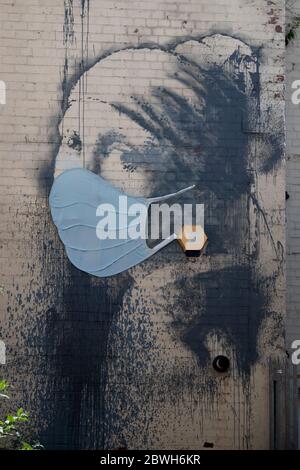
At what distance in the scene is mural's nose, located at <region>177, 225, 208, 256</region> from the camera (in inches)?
462

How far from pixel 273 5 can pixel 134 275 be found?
13.4 ft

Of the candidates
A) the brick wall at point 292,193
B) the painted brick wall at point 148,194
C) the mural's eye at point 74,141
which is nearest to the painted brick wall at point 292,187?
the brick wall at point 292,193

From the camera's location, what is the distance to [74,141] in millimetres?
11812

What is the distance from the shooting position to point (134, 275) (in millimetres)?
11672

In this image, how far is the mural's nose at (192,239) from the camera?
38.5ft

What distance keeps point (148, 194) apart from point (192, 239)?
814mm

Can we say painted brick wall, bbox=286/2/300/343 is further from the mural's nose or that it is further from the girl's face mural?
the mural's nose

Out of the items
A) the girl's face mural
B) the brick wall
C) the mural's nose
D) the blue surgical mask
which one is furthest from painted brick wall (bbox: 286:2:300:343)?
the blue surgical mask

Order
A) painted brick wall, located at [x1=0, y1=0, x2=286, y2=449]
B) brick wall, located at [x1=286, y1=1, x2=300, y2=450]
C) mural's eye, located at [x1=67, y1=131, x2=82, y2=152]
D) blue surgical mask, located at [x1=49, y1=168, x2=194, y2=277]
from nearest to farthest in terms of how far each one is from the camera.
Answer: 1. painted brick wall, located at [x1=0, y1=0, x2=286, y2=449]
2. blue surgical mask, located at [x1=49, y1=168, x2=194, y2=277]
3. mural's eye, located at [x1=67, y1=131, x2=82, y2=152]
4. brick wall, located at [x1=286, y1=1, x2=300, y2=450]

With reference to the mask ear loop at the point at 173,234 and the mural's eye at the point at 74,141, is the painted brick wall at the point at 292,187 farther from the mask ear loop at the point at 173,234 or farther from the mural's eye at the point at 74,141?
the mural's eye at the point at 74,141

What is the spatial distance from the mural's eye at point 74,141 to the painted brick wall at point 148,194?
0.10 ft

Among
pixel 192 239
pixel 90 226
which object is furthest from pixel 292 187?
pixel 90 226

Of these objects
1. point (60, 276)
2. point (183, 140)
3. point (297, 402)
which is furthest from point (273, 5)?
point (297, 402)

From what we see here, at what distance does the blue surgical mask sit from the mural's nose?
126 mm
